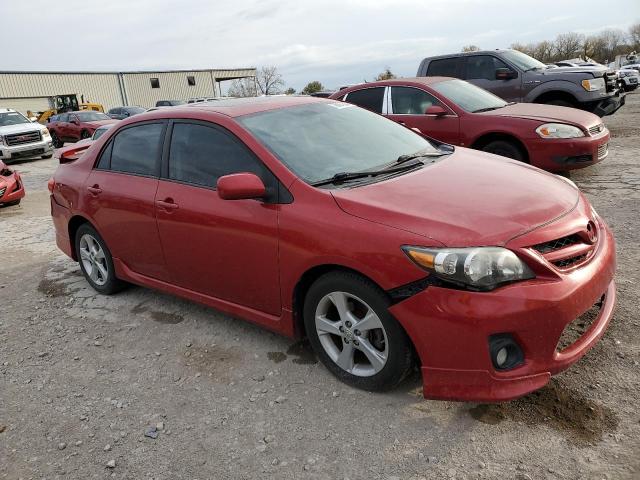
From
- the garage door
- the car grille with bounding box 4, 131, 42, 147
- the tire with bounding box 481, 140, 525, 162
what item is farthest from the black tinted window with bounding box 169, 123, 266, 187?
the garage door

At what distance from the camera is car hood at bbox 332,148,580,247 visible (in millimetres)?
2502

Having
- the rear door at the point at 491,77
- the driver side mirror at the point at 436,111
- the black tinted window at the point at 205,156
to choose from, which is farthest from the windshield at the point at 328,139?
the rear door at the point at 491,77

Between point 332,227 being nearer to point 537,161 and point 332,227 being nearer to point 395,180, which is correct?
point 395,180

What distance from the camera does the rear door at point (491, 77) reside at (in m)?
9.74

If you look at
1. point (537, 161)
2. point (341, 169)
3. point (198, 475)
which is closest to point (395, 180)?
point (341, 169)

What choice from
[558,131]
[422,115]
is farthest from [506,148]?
[422,115]

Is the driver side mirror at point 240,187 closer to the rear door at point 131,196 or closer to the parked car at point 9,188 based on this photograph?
the rear door at point 131,196

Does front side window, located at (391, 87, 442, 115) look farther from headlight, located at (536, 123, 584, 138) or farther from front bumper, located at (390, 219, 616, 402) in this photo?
front bumper, located at (390, 219, 616, 402)

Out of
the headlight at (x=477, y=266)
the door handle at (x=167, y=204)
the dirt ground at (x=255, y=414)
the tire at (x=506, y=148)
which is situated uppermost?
the door handle at (x=167, y=204)

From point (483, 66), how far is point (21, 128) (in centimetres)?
1461

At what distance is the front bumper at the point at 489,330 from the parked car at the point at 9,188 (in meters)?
9.30

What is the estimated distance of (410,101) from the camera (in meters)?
7.72

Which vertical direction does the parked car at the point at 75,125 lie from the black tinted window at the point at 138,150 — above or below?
below

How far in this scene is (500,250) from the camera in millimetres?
2406
